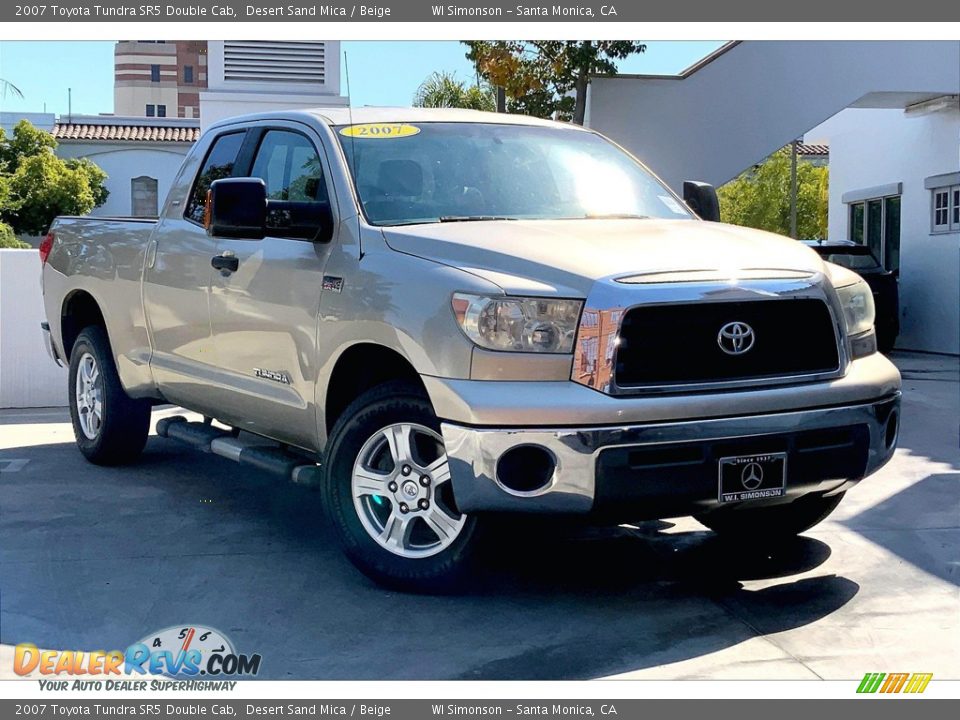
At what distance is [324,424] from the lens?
518cm

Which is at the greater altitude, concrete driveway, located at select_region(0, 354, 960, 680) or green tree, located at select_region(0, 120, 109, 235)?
green tree, located at select_region(0, 120, 109, 235)

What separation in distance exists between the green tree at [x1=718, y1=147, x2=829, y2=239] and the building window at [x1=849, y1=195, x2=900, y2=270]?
20179mm

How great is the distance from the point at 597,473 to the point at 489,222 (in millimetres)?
1348

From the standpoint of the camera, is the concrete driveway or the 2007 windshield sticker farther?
the 2007 windshield sticker

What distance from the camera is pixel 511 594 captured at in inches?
191

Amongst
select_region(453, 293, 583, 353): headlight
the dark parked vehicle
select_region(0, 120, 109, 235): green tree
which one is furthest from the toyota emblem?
select_region(0, 120, 109, 235): green tree

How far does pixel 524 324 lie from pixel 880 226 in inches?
676

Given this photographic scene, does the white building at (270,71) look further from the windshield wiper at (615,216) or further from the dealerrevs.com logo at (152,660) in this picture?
the dealerrevs.com logo at (152,660)

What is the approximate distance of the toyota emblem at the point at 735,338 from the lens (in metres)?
4.44

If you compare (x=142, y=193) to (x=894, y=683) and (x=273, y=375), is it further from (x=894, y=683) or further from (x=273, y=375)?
(x=894, y=683)

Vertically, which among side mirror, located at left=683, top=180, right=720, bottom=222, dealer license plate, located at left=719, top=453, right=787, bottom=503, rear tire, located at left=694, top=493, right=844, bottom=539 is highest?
side mirror, located at left=683, top=180, right=720, bottom=222

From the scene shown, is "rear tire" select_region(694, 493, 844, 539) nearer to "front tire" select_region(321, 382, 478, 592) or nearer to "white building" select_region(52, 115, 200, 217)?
"front tire" select_region(321, 382, 478, 592)

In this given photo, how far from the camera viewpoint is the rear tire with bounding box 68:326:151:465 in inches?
287
